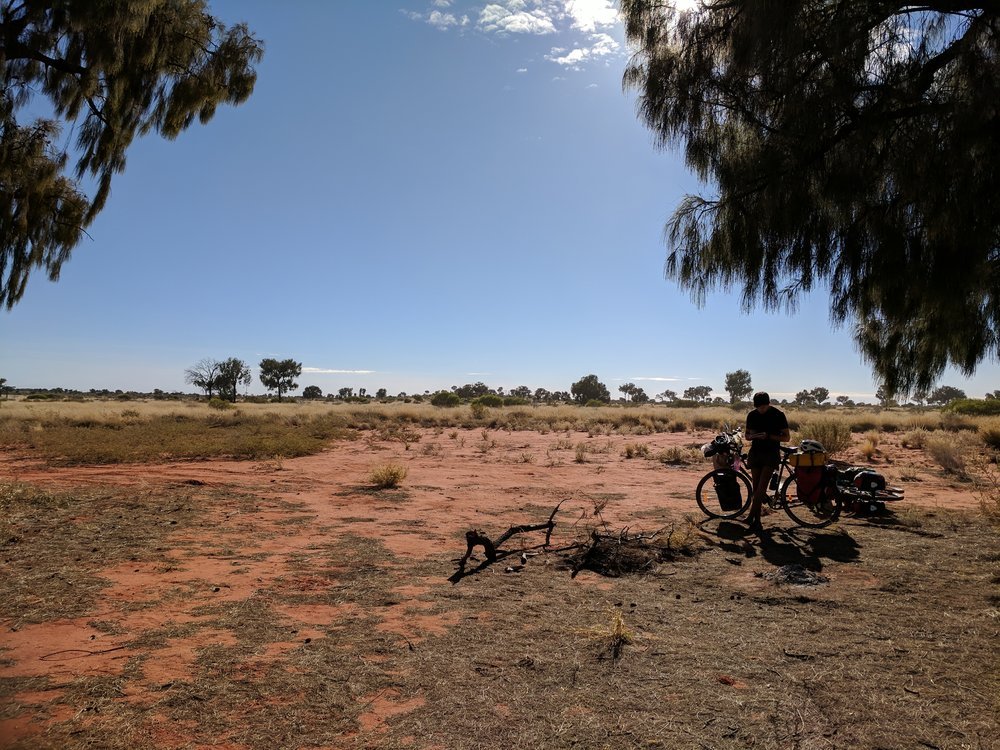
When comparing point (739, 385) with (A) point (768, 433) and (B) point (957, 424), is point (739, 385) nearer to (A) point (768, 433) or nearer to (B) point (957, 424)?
(B) point (957, 424)

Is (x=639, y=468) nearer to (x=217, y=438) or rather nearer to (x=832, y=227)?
(x=832, y=227)

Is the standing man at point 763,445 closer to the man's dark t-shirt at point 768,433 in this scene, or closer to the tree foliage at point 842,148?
the man's dark t-shirt at point 768,433

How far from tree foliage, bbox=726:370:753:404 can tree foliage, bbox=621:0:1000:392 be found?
261 ft

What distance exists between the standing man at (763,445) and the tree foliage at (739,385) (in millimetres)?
76994

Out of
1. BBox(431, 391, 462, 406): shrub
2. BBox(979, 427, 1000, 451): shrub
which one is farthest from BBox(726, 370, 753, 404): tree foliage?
BBox(979, 427, 1000, 451): shrub

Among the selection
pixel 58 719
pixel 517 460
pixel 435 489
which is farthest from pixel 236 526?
pixel 517 460

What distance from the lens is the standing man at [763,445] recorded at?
7.81m

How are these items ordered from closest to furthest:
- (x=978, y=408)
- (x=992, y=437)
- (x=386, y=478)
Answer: (x=386, y=478) < (x=992, y=437) < (x=978, y=408)

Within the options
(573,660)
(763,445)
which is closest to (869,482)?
(763,445)

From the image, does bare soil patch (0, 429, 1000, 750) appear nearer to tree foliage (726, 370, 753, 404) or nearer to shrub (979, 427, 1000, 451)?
shrub (979, 427, 1000, 451)

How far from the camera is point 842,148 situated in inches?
189

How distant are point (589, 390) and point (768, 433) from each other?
258 feet

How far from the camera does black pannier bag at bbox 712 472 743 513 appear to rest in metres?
8.39

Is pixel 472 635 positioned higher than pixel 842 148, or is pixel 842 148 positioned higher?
pixel 842 148
